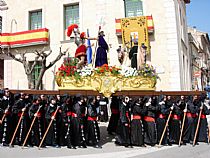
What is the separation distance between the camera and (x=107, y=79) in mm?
8812

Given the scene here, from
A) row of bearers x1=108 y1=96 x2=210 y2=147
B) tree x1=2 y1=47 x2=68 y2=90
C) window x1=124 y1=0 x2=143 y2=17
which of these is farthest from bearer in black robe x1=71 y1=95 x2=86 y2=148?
window x1=124 y1=0 x2=143 y2=17

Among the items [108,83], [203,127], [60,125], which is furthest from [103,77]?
[203,127]

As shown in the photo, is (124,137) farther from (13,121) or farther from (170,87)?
(170,87)

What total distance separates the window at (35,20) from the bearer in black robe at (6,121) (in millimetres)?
11767

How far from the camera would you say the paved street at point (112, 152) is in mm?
7266

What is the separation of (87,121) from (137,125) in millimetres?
1692

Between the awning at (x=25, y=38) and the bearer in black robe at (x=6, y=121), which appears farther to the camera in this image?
the awning at (x=25, y=38)

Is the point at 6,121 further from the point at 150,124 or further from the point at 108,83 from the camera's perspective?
the point at 150,124

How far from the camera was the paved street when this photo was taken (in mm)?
7266

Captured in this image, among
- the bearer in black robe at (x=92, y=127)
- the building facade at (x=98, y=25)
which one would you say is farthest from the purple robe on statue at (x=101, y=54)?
the building facade at (x=98, y=25)

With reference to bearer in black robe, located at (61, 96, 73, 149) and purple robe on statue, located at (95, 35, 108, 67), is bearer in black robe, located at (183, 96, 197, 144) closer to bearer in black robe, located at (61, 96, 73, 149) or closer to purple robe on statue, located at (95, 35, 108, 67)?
purple robe on statue, located at (95, 35, 108, 67)

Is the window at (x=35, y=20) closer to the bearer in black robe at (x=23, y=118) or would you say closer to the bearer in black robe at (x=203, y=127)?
the bearer in black robe at (x=23, y=118)

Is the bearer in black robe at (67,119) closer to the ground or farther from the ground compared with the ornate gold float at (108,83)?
closer to the ground

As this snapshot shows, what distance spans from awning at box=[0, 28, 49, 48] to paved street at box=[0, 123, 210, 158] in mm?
11278
